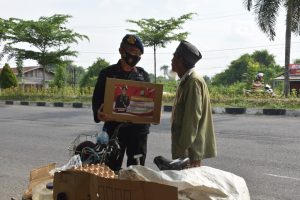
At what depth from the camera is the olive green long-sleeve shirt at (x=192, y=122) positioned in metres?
2.67

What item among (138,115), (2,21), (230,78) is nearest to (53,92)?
(2,21)

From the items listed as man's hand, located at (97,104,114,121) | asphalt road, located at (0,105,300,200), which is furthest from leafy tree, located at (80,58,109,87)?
man's hand, located at (97,104,114,121)

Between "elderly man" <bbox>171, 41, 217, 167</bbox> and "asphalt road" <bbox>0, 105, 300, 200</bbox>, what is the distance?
7.06 ft

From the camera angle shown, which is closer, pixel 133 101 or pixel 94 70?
pixel 133 101

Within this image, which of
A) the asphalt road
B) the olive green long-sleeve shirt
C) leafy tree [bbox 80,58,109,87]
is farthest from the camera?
leafy tree [bbox 80,58,109,87]

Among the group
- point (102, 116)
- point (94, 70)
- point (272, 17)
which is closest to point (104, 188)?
point (102, 116)

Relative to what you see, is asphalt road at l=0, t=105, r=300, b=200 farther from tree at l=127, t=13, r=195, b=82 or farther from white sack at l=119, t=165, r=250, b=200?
tree at l=127, t=13, r=195, b=82

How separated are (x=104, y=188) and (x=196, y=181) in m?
0.42

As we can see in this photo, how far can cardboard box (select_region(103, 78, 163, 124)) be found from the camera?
2754mm

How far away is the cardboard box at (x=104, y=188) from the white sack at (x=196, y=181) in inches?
3.3

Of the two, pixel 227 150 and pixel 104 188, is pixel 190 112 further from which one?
pixel 227 150

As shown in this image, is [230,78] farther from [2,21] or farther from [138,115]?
[138,115]

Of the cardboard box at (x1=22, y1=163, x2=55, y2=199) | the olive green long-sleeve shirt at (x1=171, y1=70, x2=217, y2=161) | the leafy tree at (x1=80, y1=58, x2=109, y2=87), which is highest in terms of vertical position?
the leafy tree at (x1=80, y1=58, x2=109, y2=87)

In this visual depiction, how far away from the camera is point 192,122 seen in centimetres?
267
